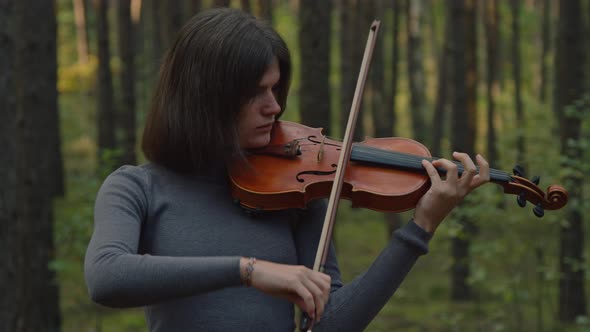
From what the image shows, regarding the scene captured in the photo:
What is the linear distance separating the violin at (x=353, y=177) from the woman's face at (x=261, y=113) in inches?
3.1

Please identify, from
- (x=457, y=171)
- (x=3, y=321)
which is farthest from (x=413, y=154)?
(x=3, y=321)

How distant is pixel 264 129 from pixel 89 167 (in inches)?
823

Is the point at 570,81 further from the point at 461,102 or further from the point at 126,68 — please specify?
the point at 126,68

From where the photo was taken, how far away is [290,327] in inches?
93.1

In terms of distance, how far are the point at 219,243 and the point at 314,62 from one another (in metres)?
4.13

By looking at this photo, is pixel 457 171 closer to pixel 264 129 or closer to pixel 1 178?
pixel 264 129

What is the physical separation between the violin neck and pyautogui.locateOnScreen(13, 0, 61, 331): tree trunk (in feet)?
9.19

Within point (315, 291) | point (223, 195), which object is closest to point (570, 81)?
point (223, 195)

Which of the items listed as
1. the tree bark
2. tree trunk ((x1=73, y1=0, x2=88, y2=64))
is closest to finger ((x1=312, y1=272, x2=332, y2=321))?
the tree bark

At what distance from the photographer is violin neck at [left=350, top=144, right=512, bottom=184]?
2477 mm

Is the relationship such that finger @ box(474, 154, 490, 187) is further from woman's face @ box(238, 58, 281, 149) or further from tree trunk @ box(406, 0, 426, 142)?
tree trunk @ box(406, 0, 426, 142)

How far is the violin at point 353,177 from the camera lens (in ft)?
7.98

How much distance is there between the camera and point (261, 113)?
2387 millimetres

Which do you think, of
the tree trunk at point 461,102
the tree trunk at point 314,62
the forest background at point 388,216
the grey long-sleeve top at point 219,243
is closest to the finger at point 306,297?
the grey long-sleeve top at point 219,243
